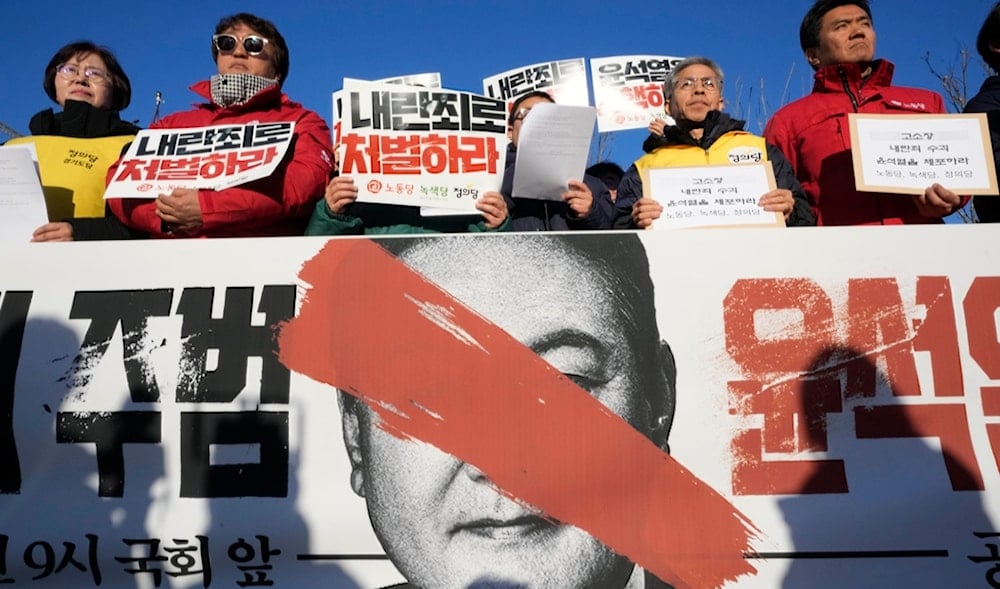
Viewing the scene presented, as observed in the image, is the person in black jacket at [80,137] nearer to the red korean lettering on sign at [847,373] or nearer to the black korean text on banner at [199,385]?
the black korean text on banner at [199,385]

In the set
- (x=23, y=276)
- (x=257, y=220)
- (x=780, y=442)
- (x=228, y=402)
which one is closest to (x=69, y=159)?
(x=23, y=276)

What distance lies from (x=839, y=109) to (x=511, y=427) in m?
2.15

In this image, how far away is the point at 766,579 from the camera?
2459 millimetres

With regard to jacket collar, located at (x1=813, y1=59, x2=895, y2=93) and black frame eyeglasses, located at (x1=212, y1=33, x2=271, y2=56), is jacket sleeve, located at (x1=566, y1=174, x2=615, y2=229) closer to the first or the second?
jacket collar, located at (x1=813, y1=59, x2=895, y2=93)

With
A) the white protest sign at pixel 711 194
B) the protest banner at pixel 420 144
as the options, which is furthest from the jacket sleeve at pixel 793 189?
the protest banner at pixel 420 144

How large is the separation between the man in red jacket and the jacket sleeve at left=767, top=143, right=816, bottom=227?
0.54 ft

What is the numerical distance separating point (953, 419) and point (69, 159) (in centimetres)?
349

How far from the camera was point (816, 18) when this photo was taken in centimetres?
380

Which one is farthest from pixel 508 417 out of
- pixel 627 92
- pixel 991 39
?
pixel 627 92

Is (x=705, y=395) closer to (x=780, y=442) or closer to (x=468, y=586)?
(x=780, y=442)

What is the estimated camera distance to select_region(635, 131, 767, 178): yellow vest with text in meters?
3.29

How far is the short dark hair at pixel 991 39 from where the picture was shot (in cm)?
363

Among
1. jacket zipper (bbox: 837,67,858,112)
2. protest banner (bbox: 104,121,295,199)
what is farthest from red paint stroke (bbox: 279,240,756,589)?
jacket zipper (bbox: 837,67,858,112)

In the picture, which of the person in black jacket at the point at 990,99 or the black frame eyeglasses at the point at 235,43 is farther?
the black frame eyeglasses at the point at 235,43
